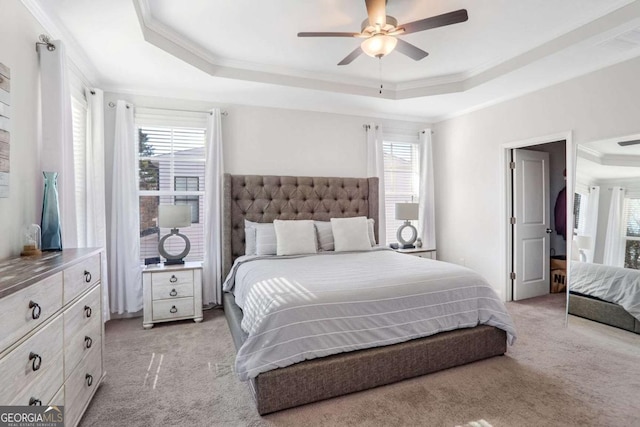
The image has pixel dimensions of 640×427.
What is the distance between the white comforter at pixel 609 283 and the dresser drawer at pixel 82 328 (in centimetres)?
427

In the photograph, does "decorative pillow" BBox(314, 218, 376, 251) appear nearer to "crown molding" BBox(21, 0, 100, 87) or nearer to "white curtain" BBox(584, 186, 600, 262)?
"white curtain" BBox(584, 186, 600, 262)

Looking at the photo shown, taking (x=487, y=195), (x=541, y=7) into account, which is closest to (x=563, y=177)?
(x=487, y=195)

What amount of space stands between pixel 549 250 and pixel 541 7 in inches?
133

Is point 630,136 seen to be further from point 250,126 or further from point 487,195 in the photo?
point 250,126

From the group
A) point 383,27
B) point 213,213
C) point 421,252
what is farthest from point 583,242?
point 213,213

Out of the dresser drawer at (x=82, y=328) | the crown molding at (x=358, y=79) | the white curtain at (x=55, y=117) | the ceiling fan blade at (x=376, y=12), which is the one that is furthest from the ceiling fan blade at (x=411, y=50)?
the dresser drawer at (x=82, y=328)

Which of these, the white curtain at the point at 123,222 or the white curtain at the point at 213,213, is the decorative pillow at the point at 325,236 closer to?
the white curtain at the point at 213,213

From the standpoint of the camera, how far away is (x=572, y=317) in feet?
10.8

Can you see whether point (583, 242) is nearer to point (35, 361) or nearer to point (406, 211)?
point (406, 211)

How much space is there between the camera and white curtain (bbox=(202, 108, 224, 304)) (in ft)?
12.3

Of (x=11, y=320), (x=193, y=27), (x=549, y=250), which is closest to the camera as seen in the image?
(x=11, y=320)

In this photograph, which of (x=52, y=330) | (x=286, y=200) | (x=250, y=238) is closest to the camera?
(x=52, y=330)

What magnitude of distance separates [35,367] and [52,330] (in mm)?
198

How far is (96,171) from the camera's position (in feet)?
10.7
